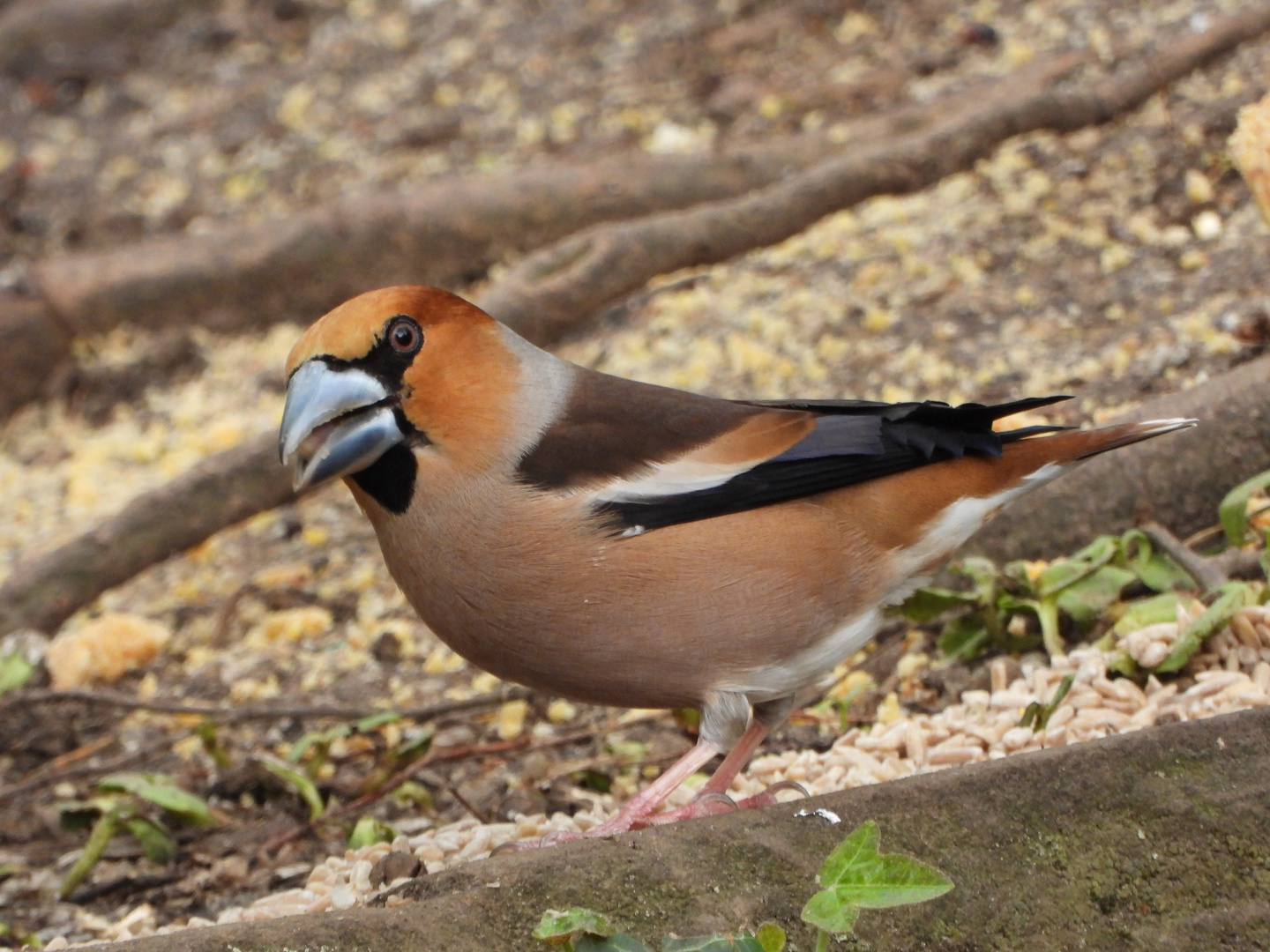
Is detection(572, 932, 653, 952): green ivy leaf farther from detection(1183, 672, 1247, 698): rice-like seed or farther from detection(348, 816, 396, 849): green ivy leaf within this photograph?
detection(1183, 672, 1247, 698): rice-like seed

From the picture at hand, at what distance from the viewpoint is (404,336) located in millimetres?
3018

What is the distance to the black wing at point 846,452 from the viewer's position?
3.07 m

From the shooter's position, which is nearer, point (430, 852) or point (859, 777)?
point (430, 852)

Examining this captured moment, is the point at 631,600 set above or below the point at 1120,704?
above

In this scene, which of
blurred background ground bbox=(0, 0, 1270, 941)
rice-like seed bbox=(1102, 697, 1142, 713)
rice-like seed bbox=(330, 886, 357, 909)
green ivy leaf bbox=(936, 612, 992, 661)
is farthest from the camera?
blurred background ground bbox=(0, 0, 1270, 941)

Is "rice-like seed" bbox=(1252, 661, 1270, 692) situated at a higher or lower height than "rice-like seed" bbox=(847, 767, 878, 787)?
lower

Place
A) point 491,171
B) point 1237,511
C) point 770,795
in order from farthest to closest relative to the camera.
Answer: point 491,171 → point 1237,511 → point 770,795

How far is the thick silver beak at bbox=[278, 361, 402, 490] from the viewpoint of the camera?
2881 millimetres

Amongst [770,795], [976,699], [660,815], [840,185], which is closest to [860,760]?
[770,795]

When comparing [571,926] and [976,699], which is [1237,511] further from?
[571,926]

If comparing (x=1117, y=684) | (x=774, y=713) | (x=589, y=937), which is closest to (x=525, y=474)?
(x=774, y=713)

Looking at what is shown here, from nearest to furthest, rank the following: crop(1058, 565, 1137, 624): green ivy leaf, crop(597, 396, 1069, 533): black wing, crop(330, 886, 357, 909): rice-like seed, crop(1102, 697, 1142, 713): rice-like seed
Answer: crop(330, 886, 357, 909): rice-like seed, crop(597, 396, 1069, 533): black wing, crop(1102, 697, 1142, 713): rice-like seed, crop(1058, 565, 1137, 624): green ivy leaf

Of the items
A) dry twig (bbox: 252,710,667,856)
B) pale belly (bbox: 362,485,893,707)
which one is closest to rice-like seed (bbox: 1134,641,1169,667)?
pale belly (bbox: 362,485,893,707)

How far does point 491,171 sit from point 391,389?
5671 mm
